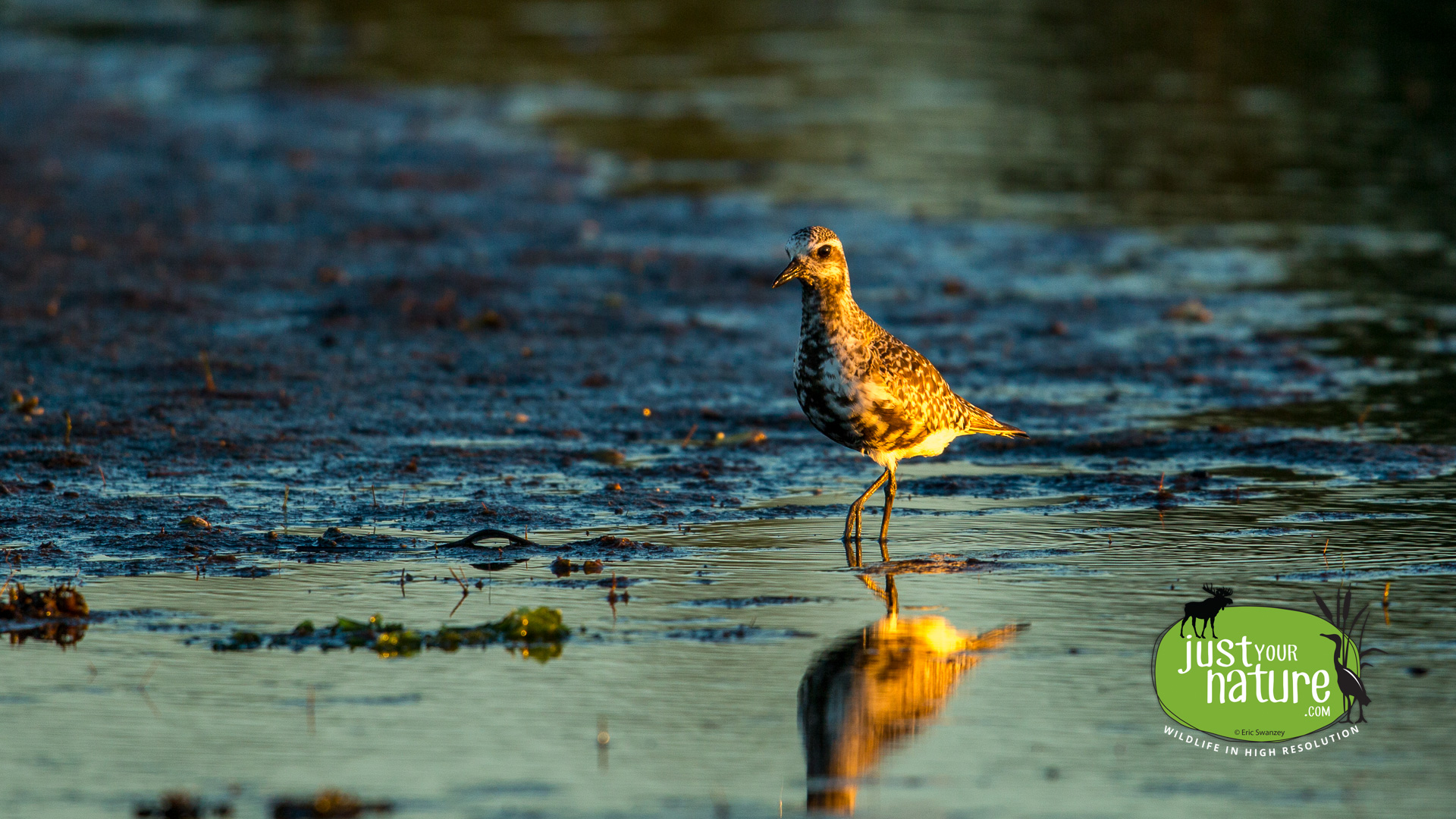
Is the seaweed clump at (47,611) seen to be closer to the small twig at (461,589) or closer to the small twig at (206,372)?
the small twig at (461,589)

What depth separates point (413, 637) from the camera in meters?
6.85

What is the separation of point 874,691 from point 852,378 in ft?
7.58

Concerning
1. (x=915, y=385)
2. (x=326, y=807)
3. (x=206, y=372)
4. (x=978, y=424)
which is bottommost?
(x=326, y=807)

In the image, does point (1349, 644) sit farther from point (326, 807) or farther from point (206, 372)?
point (206, 372)

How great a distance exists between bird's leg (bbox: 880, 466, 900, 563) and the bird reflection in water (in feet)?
2.69

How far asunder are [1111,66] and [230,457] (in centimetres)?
2013

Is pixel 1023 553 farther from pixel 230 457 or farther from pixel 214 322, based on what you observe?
pixel 214 322

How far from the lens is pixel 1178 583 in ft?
25.2

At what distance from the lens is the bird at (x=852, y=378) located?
8.53 m

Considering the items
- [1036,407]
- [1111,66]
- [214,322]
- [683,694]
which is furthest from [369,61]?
[683,694]

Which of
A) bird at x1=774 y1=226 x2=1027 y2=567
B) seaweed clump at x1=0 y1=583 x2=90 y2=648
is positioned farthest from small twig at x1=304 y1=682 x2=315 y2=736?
bird at x1=774 y1=226 x2=1027 y2=567

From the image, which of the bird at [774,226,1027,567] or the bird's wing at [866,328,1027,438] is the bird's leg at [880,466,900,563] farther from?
the bird's wing at [866,328,1027,438]

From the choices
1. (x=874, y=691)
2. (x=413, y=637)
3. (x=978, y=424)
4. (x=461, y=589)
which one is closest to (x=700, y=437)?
(x=978, y=424)

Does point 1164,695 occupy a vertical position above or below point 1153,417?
below
